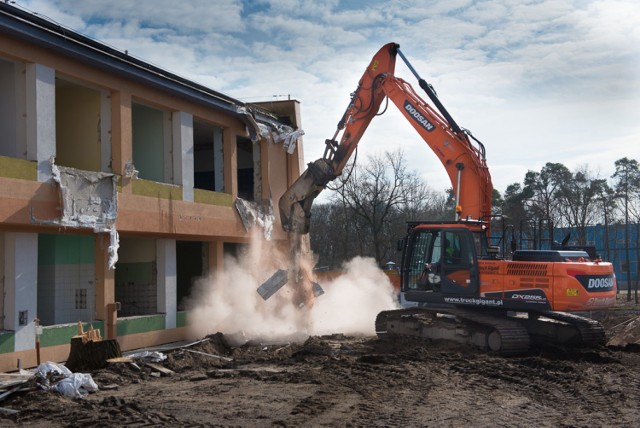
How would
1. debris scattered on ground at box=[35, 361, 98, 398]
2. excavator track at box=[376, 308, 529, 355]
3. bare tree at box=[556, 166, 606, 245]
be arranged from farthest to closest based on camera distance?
bare tree at box=[556, 166, 606, 245]
excavator track at box=[376, 308, 529, 355]
debris scattered on ground at box=[35, 361, 98, 398]

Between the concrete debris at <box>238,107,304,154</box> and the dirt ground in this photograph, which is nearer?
the dirt ground

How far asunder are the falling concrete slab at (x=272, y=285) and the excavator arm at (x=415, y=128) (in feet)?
4.27

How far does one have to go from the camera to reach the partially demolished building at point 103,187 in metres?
13.2

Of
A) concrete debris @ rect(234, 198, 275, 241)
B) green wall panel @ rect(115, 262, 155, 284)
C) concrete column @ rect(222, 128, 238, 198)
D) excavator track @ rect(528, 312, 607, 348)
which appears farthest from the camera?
concrete debris @ rect(234, 198, 275, 241)

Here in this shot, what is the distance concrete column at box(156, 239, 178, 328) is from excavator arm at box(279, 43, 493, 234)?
10.4 ft

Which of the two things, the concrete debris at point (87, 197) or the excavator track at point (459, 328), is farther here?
the concrete debris at point (87, 197)

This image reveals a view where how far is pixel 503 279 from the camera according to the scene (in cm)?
1354

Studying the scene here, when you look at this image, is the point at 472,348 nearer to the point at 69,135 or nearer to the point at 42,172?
the point at 42,172

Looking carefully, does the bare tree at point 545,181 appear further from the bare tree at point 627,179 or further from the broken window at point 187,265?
the broken window at point 187,265

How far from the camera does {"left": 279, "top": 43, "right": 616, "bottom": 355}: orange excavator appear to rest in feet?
42.7

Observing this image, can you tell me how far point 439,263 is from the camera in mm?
14664

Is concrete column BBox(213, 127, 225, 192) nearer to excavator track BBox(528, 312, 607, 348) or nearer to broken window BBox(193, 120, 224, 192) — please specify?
broken window BBox(193, 120, 224, 192)

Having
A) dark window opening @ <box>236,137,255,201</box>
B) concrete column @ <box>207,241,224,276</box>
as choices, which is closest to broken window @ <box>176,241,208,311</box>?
concrete column @ <box>207,241,224,276</box>

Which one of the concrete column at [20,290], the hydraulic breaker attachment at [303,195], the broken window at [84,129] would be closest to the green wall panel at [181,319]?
the hydraulic breaker attachment at [303,195]
